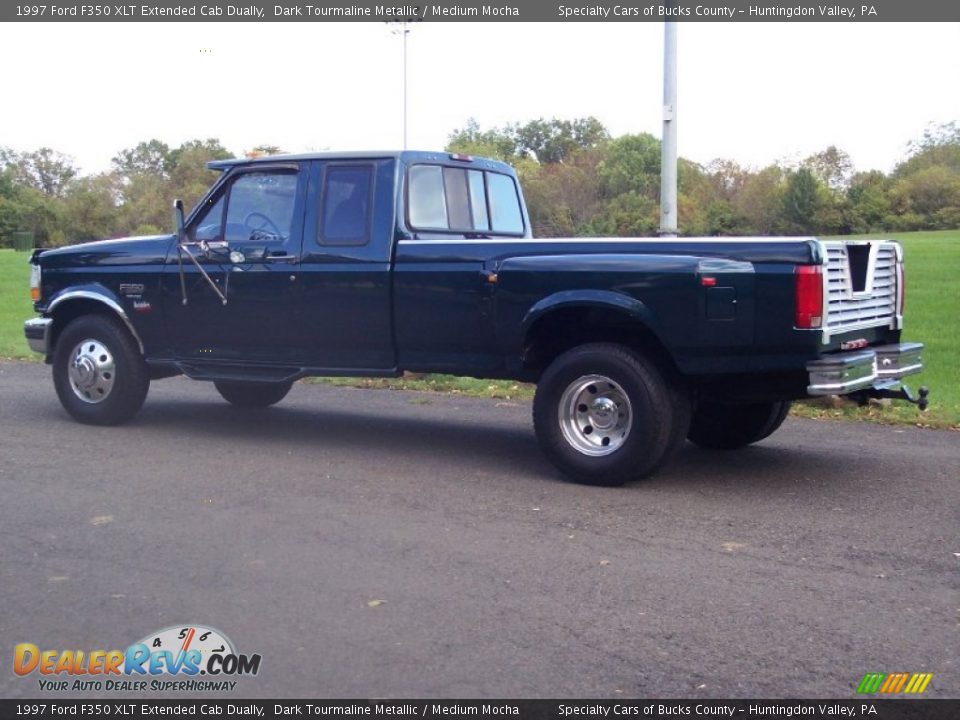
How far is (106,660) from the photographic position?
4.53m

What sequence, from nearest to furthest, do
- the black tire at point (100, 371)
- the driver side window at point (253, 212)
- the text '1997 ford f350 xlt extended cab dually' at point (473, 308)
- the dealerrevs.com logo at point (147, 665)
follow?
the dealerrevs.com logo at point (147, 665)
the text '1997 ford f350 xlt extended cab dually' at point (473, 308)
the driver side window at point (253, 212)
the black tire at point (100, 371)

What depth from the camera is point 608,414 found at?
7.42m

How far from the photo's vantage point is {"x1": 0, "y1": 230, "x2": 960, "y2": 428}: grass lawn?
→ 10.0 metres

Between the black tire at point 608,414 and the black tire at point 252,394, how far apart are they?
369 cm

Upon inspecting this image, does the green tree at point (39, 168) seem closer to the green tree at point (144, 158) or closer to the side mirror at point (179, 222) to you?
the green tree at point (144, 158)

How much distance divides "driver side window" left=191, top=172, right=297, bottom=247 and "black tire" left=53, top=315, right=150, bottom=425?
3.63 ft

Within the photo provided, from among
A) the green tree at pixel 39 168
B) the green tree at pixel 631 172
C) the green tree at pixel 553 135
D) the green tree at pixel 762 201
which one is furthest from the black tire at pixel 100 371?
the green tree at pixel 39 168

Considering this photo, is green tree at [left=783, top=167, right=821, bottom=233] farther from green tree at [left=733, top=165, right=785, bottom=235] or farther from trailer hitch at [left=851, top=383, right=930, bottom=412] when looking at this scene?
trailer hitch at [left=851, top=383, right=930, bottom=412]

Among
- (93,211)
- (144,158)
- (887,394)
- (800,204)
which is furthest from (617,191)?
(144,158)

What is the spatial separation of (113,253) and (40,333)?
96 cm

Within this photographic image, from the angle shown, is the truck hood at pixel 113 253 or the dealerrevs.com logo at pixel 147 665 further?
the truck hood at pixel 113 253

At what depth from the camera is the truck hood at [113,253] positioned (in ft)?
30.0

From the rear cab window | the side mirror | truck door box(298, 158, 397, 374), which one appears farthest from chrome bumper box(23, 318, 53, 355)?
the rear cab window

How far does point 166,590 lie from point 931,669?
10.6ft
